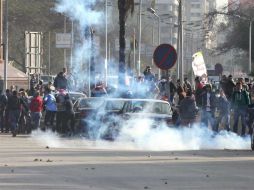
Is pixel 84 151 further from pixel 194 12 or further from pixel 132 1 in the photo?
pixel 194 12

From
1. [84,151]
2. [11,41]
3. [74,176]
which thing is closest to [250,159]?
[84,151]

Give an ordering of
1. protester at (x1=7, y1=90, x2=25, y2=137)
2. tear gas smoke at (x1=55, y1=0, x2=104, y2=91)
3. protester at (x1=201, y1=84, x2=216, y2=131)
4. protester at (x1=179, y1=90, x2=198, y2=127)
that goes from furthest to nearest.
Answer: tear gas smoke at (x1=55, y1=0, x2=104, y2=91), protester at (x1=7, y1=90, x2=25, y2=137), protester at (x1=201, y1=84, x2=216, y2=131), protester at (x1=179, y1=90, x2=198, y2=127)

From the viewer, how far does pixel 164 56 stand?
24969 mm

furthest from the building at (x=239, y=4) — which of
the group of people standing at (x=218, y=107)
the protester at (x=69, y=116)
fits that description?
the group of people standing at (x=218, y=107)

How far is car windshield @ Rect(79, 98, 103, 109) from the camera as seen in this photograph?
29.9 meters

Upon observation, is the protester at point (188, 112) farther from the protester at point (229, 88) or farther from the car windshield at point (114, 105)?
the protester at point (229, 88)

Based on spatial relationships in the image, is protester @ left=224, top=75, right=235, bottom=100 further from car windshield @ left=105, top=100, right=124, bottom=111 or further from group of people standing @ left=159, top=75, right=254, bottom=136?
car windshield @ left=105, top=100, right=124, bottom=111

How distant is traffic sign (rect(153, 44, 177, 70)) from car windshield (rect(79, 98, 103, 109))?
5265 millimetres

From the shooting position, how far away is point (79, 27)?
40.7 meters

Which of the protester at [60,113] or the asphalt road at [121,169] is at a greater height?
the protester at [60,113]

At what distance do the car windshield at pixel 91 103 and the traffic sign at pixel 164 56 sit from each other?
5265 millimetres

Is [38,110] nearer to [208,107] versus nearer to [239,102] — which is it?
[208,107]

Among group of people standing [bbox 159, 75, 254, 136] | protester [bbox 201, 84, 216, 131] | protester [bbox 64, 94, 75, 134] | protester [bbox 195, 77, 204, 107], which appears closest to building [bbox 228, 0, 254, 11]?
protester [bbox 195, 77, 204, 107]

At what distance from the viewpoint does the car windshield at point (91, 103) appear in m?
29.9
